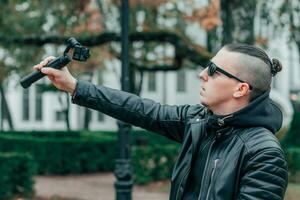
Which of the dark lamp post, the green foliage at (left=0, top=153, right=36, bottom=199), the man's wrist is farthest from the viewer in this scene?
the green foliage at (left=0, top=153, right=36, bottom=199)

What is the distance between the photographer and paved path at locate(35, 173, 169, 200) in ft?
42.2

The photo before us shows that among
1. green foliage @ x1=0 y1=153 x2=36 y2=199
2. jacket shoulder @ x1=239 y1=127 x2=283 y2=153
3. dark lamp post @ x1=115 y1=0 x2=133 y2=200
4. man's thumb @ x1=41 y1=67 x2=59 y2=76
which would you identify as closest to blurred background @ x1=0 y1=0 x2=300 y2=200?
green foliage @ x1=0 y1=153 x2=36 y2=199

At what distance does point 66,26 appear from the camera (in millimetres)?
17406

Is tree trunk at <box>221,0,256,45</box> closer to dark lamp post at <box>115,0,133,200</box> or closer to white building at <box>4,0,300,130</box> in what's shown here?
dark lamp post at <box>115,0,133,200</box>

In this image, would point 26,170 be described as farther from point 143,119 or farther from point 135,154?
point 143,119

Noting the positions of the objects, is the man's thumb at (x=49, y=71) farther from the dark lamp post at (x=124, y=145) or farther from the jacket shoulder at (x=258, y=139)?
the dark lamp post at (x=124, y=145)

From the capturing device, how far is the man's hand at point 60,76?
252 cm

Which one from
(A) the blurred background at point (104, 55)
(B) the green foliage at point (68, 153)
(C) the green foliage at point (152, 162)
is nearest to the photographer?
(A) the blurred background at point (104, 55)

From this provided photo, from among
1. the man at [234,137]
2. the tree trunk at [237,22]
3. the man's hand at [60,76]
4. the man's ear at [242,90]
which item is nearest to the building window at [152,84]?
the tree trunk at [237,22]

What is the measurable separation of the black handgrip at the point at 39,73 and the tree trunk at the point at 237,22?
8805 mm

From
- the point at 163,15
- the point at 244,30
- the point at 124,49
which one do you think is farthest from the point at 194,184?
the point at 163,15

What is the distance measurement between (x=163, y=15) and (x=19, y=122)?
94.6 ft

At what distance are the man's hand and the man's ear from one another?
738 mm

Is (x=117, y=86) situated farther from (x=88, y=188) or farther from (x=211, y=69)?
(x=211, y=69)
